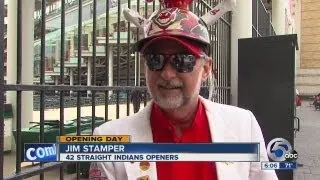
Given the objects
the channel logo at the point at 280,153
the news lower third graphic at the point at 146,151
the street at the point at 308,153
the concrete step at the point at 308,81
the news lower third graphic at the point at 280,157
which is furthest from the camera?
the concrete step at the point at 308,81

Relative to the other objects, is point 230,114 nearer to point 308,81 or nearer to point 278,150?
point 278,150

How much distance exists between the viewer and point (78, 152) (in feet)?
4.85

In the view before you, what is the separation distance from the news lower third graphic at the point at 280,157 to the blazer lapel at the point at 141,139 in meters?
0.41

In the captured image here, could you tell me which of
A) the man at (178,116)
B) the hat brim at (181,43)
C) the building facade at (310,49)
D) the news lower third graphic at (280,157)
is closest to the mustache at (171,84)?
the man at (178,116)

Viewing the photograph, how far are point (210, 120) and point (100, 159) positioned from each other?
1.51 ft

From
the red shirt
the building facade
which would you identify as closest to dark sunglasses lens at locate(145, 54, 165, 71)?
the red shirt

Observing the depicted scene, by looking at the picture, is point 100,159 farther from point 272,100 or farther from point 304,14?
point 304,14

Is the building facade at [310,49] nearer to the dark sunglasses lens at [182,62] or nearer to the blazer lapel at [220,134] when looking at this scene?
the blazer lapel at [220,134]

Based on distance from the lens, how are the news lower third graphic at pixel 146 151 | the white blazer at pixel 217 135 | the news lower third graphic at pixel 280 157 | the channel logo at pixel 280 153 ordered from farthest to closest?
the channel logo at pixel 280 153
the news lower third graphic at pixel 280 157
the white blazer at pixel 217 135
the news lower third graphic at pixel 146 151

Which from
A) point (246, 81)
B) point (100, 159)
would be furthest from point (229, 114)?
point (246, 81)

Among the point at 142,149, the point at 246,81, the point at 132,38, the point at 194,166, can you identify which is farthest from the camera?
the point at 246,81

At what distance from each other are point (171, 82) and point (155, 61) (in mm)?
90

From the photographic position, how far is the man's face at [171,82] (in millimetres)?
1644

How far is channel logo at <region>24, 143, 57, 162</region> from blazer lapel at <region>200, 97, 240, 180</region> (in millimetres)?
543
